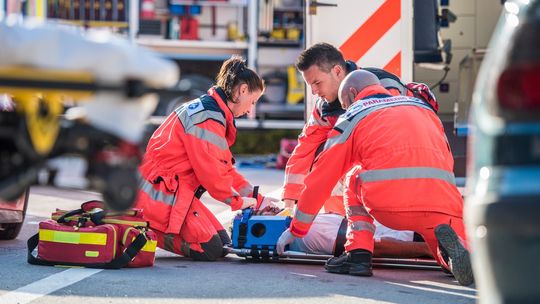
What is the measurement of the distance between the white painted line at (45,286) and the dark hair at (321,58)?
6.30ft

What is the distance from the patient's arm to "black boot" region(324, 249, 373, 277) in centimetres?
36

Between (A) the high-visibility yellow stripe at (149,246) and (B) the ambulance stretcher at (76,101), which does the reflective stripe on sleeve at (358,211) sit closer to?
(A) the high-visibility yellow stripe at (149,246)

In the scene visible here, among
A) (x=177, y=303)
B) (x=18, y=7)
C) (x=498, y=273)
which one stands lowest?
(x=177, y=303)

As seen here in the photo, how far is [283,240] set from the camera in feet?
21.7

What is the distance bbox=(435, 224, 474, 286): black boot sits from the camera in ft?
19.1

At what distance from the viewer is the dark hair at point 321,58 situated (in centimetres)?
716

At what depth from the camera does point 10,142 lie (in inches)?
114

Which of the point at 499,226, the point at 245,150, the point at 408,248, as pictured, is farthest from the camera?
the point at 245,150

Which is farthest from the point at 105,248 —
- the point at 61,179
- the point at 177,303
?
the point at 61,179

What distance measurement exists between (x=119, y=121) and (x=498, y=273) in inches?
41.0

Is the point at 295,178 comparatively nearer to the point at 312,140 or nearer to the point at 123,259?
the point at 312,140

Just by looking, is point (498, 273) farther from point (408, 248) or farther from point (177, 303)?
point (408, 248)

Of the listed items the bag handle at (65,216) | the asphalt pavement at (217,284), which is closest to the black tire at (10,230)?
the asphalt pavement at (217,284)

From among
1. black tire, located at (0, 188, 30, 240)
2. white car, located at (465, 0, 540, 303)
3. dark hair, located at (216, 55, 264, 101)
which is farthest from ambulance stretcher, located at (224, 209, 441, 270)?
white car, located at (465, 0, 540, 303)
